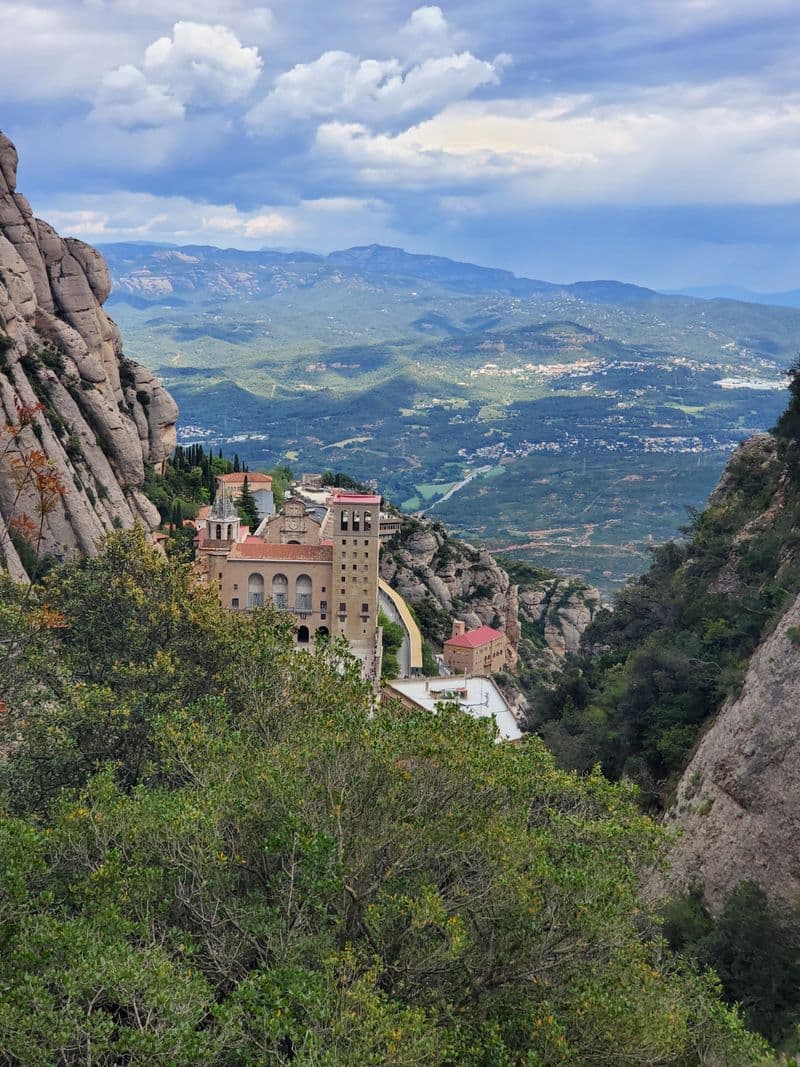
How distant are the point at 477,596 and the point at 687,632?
149 feet

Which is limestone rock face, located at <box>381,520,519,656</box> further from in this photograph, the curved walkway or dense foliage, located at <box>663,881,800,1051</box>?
dense foliage, located at <box>663,881,800,1051</box>

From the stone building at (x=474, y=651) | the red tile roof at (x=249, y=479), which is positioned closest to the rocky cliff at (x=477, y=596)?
the stone building at (x=474, y=651)

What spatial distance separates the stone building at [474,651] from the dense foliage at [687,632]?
39.1 feet

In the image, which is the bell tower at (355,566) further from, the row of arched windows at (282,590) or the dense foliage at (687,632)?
the dense foliage at (687,632)

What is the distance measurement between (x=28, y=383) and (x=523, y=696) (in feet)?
110

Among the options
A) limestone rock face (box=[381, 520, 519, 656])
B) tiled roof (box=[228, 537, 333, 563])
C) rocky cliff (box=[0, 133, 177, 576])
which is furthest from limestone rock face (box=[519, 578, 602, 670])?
rocky cliff (box=[0, 133, 177, 576])

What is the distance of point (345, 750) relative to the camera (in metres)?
18.5

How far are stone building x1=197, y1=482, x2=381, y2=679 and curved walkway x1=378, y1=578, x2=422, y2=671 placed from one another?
622cm

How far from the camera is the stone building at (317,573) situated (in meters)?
55.8

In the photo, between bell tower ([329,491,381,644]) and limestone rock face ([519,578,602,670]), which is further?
limestone rock face ([519,578,602,670])

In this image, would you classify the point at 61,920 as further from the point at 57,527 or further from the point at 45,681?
the point at 57,527

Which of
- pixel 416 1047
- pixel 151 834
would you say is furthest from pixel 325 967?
pixel 151 834

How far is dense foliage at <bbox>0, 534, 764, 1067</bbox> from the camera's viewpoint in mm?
13484

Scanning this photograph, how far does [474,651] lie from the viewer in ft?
219
